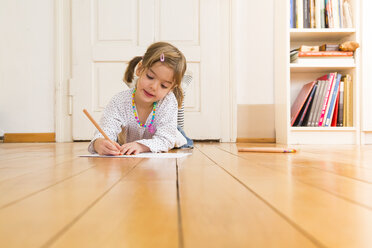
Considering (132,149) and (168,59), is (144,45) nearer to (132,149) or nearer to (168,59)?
(168,59)

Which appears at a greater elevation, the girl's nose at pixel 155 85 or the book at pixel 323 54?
the book at pixel 323 54

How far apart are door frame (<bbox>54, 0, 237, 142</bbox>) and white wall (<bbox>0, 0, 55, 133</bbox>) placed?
7 cm

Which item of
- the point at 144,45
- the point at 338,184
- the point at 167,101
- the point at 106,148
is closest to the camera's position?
the point at 338,184

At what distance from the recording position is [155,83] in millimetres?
1457

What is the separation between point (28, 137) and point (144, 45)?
3.59 ft

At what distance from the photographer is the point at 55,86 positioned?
8.86 ft

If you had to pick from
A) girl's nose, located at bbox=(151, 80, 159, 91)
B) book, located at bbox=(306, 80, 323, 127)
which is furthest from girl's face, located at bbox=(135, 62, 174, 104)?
book, located at bbox=(306, 80, 323, 127)

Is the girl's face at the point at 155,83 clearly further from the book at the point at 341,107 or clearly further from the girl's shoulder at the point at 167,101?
the book at the point at 341,107

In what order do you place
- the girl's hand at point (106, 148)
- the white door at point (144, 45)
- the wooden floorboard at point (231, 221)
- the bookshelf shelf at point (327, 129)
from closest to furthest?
the wooden floorboard at point (231, 221), the girl's hand at point (106, 148), the bookshelf shelf at point (327, 129), the white door at point (144, 45)

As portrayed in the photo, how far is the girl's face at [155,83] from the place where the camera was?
4.80ft

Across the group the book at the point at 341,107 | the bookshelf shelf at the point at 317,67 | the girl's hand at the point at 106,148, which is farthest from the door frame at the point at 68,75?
the girl's hand at the point at 106,148

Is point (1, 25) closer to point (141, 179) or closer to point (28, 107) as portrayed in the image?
point (28, 107)

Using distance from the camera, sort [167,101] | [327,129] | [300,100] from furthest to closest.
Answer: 1. [300,100]
2. [327,129]
3. [167,101]

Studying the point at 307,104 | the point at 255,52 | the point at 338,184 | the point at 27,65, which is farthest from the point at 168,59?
the point at 27,65
